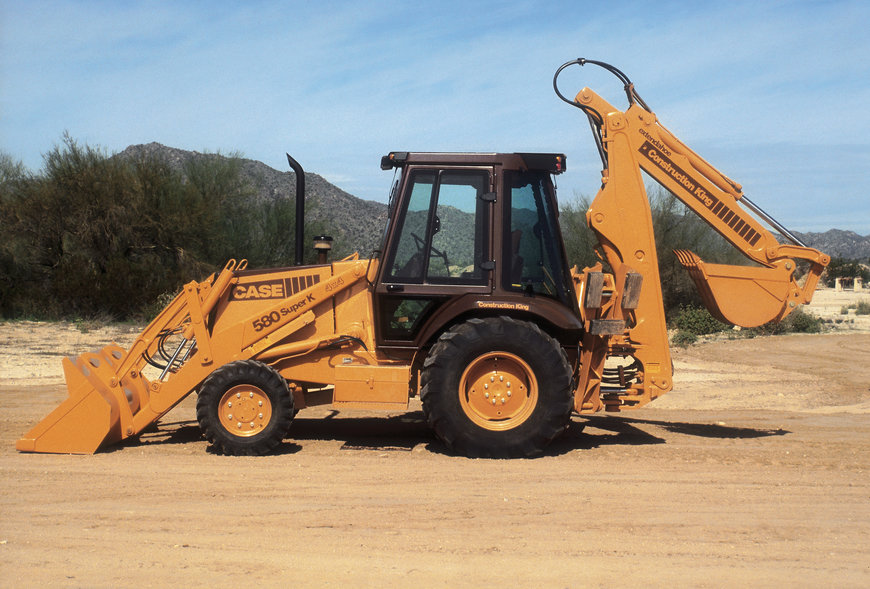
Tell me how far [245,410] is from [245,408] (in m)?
0.02

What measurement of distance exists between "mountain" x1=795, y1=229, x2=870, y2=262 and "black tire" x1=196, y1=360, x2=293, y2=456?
88.3 metres

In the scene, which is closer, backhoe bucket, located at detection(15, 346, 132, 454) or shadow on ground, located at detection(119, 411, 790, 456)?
backhoe bucket, located at detection(15, 346, 132, 454)

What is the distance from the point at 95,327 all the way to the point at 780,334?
55.1 feet

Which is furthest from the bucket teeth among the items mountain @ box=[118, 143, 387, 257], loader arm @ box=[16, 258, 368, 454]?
mountain @ box=[118, 143, 387, 257]

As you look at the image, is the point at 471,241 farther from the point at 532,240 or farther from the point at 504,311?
the point at 504,311

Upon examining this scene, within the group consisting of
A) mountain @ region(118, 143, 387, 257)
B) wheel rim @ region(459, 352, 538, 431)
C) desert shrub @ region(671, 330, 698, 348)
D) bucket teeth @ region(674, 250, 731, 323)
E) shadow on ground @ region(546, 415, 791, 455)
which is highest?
mountain @ region(118, 143, 387, 257)

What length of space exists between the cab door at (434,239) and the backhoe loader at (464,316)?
0.01m

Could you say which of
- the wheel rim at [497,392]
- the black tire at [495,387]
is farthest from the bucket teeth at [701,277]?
the wheel rim at [497,392]

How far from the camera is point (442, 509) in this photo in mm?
5395

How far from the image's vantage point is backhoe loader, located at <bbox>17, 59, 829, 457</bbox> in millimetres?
6926

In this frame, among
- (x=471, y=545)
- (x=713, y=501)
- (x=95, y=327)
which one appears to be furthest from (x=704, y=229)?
(x=471, y=545)

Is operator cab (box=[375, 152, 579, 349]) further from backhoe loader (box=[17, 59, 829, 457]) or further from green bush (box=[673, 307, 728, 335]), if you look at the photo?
green bush (box=[673, 307, 728, 335])

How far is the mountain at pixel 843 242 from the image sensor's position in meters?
88.0

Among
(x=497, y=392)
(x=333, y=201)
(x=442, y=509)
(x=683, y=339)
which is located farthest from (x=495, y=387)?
(x=333, y=201)
